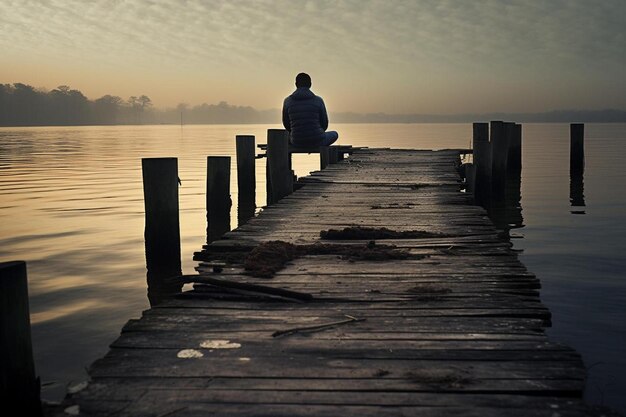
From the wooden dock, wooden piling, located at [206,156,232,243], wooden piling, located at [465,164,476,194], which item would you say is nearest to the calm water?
wooden piling, located at [206,156,232,243]

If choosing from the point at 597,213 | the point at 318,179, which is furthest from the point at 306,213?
the point at 597,213

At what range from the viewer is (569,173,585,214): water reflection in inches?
744

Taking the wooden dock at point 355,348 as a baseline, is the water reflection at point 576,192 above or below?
below

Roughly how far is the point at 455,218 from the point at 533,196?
1413 centimetres

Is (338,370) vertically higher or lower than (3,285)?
lower

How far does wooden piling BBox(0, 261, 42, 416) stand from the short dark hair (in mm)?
11486

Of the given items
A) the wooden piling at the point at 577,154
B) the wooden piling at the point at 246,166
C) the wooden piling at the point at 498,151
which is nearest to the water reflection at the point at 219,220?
the wooden piling at the point at 246,166

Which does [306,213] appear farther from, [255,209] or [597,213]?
[597,213]

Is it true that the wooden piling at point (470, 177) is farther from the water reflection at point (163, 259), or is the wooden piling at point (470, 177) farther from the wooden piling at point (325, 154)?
the water reflection at point (163, 259)

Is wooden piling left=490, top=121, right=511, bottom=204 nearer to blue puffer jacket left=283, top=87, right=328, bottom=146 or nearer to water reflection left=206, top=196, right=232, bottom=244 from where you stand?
blue puffer jacket left=283, top=87, right=328, bottom=146

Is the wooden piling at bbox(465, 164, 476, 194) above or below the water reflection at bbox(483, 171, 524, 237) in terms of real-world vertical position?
above

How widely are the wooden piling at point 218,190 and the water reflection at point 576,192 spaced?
9.28m

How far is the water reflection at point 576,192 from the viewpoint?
62.0ft

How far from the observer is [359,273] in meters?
5.30
